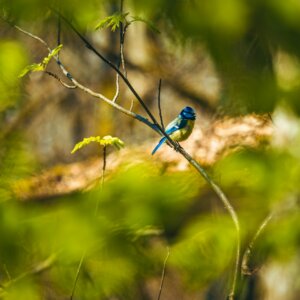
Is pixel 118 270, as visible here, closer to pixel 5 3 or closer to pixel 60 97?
pixel 5 3

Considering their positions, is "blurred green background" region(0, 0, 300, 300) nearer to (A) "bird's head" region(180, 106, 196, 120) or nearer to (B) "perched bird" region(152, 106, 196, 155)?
(B) "perched bird" region(152, 106, 196, 155)

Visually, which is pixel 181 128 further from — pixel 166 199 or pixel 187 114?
pixel 166 199

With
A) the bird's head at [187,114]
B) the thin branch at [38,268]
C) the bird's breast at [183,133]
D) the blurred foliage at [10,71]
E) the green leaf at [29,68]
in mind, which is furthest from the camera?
the bird's head at [187,114]

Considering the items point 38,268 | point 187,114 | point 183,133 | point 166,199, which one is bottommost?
point 38,268

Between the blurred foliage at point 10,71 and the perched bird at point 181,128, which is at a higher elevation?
the perched bird at point 181,128

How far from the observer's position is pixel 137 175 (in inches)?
65.7

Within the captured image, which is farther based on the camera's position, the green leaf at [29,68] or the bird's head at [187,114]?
the bird's head at [187,114]

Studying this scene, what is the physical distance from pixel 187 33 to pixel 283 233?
0.79 metres

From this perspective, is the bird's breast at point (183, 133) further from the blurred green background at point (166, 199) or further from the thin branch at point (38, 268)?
the thin branch at point (38, 268)

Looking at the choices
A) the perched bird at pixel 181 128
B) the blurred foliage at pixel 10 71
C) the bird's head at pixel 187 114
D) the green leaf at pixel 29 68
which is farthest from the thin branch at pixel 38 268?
the bird's head at pixel 187 114

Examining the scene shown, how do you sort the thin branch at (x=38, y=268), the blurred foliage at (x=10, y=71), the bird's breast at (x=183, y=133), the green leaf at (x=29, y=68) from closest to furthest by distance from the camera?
1. the thin branch at (x=38, y=268)
2. the blurred foliage at (x=10, y=71)
3. the green leaf at (x=29, y=68)
4. the bird's breast at (x=183, y=133)

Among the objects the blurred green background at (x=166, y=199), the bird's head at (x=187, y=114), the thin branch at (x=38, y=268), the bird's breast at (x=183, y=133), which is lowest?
the thin branch at (x=38, y=268)

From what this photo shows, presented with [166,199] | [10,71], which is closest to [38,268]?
[166,199]

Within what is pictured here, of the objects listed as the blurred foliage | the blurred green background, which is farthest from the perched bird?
the blurred foliage
